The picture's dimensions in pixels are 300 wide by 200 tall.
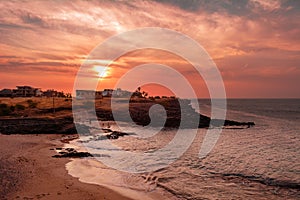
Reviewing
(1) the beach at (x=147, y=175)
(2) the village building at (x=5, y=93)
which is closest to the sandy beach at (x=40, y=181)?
(1) the beach at (x=147, y=175)

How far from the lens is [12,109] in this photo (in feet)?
219

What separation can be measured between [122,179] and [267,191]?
11826 millimetres

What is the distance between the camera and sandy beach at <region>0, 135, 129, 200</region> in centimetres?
1697

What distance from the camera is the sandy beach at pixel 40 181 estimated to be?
16969 mm

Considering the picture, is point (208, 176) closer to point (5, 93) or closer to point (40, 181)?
point (40, 181)

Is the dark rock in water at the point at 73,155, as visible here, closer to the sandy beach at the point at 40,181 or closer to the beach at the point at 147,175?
the beach at the point at 147,175

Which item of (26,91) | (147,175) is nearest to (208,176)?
(147,175)

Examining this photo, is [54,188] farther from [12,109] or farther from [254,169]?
[12,109]

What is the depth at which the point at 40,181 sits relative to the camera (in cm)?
1966

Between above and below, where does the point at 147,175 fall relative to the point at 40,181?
below

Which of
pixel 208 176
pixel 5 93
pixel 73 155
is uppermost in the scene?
pixel 5 93

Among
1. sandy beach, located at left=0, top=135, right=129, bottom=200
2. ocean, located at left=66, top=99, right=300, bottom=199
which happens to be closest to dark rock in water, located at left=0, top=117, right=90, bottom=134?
ocean, located at left=66, top=99, right=300, bottom=199

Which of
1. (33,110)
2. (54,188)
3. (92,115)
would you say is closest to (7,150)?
(54,188)

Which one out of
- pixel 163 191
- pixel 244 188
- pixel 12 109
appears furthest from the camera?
pixel 12 109
